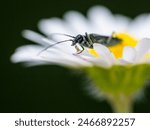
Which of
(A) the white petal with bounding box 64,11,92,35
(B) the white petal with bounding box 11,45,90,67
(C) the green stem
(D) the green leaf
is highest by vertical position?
(A) the white petal with bounding box 64,11,92,35

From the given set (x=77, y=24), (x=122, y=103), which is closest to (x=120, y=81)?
(x=122, y=103)

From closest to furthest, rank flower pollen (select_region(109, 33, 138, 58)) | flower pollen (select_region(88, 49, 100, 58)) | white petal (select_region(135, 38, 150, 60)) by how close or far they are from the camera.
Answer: white petal (select_region(135, 38, 150, 60)) → flower pollen (select_region(88, 49, 100, 58)) → flower pollen (select_region(109, 33, 138, 58))

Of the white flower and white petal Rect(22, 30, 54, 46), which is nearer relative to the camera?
the white flower

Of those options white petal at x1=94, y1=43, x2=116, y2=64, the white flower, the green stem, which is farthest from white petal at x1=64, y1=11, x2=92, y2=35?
white petal at x1=94, y1=43, x2=116, y2=64

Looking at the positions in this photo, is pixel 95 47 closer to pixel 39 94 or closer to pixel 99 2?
pixel 39 94

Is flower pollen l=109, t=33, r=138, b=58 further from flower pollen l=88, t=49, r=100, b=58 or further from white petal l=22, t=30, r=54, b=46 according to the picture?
white petal l=22, t=30, r=54, b=46

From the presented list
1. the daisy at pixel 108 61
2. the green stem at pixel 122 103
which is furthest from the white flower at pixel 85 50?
the green stem at pixel 122 103

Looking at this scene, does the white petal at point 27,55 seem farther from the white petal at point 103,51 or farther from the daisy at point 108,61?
the white petal at point 103,51

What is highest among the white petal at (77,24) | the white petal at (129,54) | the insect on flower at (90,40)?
the white petal at (77,24)
